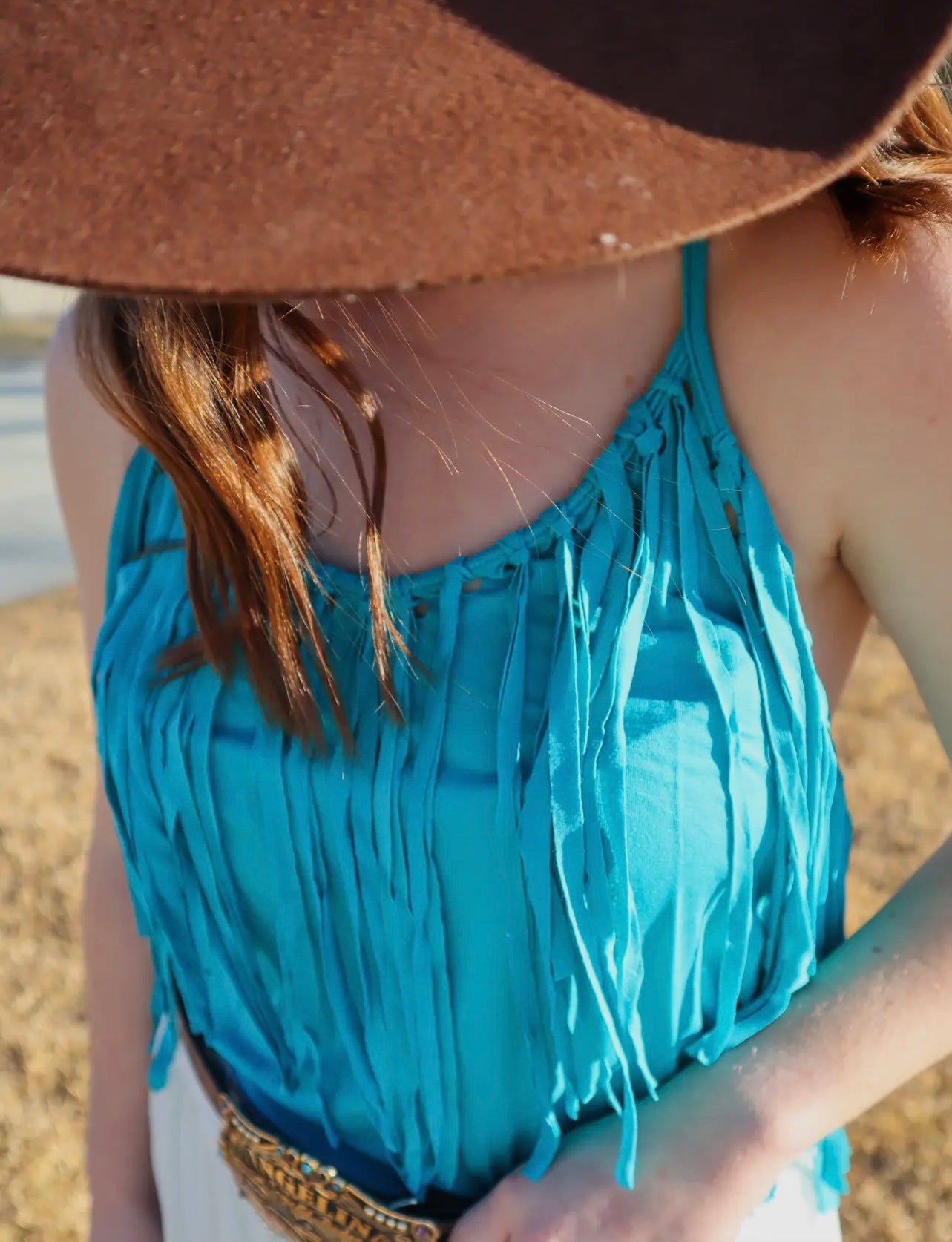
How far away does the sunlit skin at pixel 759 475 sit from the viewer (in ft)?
2.20

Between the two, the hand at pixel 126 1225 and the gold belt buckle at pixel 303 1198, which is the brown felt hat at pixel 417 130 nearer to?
the gold belt buckle at pixel 303 1198

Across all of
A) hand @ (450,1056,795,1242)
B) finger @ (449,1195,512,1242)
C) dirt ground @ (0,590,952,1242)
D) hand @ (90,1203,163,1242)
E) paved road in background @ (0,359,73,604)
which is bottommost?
paved road in background @ (0,359,73,604)

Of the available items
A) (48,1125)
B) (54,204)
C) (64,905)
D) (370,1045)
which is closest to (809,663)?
(370,1045)

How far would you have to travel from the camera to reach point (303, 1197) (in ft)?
2.68

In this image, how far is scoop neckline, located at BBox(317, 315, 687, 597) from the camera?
0.73 metres

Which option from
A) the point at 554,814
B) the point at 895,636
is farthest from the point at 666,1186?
the point at 895,636

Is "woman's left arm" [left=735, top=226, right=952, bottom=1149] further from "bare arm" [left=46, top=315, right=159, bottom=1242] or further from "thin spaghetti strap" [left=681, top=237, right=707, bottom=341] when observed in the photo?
"bare arm" [left=46, top=315, right=159, bottom=1242]

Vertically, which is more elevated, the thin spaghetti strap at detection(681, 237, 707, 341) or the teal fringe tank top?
the thin spaghetti strap at detection(681, 237, 707, 341)

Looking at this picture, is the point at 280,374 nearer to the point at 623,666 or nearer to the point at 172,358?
the point at 172,358

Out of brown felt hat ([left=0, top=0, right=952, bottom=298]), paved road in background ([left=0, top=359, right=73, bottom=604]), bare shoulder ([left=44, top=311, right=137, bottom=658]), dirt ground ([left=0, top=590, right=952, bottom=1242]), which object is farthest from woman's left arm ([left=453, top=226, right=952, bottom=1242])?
paved road in background ([left=0, top=359, right=73, bottom=604])

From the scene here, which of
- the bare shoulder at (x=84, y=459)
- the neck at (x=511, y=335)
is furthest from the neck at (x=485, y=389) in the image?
the bare shoulder at (x=84, y=459)

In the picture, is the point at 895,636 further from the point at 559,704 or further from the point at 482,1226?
the point at 482,1226

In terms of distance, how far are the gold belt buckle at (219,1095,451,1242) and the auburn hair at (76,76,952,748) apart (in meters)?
0.32

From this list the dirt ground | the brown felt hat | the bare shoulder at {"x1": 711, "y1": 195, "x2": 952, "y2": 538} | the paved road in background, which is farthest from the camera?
the paved road in background
